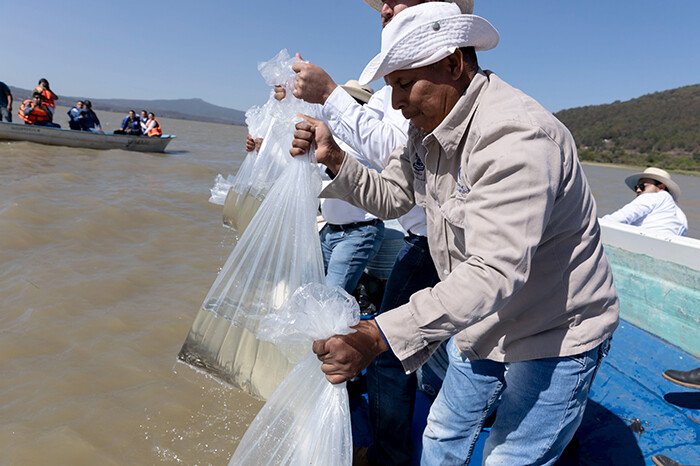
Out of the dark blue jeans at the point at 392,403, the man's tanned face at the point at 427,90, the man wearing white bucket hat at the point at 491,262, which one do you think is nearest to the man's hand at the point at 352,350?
the man wearing white bucket hat at the point at 491,262

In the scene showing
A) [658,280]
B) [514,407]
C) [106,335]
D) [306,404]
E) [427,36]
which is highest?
[427,36]

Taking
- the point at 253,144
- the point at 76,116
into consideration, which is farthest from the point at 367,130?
the point at 76,116

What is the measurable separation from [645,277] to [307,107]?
2.68 m

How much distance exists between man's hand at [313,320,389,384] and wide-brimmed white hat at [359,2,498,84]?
0.64 meters

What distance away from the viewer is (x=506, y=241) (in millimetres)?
964

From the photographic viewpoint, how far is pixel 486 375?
1.37 metres

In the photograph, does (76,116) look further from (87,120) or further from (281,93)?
(281,93)

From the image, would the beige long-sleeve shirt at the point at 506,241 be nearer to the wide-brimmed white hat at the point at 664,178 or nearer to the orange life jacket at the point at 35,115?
the wide-brimmed white hat at the point at 664,178

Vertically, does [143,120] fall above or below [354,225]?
above

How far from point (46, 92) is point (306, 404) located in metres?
14.9

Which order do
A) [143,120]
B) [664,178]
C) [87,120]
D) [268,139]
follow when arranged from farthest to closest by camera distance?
[143,120] < [87,120] < [664,178] < [268,139]

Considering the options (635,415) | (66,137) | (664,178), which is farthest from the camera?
(66,137)

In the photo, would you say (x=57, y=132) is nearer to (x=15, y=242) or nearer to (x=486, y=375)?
(x=15, y=242)

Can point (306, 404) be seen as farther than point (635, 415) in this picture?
No
